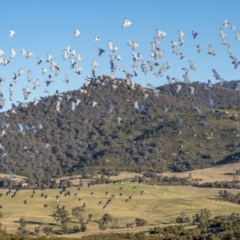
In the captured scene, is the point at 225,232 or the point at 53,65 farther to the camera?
the point at 53,65

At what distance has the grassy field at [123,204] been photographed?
105625 millimetres

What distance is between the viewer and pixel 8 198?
13462 cm

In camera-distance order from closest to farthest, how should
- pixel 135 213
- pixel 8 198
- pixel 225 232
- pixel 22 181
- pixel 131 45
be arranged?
pixel 225 232, pixel 131 45, pixel 135 213, pixel 8 198, pixel 22 181

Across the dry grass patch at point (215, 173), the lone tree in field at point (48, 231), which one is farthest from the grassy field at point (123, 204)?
the dry grass patch at point (215, 173)

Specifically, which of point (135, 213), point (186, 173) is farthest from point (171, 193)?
point (186, 173)

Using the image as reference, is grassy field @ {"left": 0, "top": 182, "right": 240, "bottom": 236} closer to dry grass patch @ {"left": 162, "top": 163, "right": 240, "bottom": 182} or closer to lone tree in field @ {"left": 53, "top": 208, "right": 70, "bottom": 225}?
lone tree in field @ {"left": 53, "top": 208, "right": 70, "bottom": 225}

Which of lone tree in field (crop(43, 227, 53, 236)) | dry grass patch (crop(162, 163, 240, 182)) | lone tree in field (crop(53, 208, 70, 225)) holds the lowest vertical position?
lone tree in field (crop(43, 227, 53, 236))

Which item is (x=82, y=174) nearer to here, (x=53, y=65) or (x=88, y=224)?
(x=88, y=224)

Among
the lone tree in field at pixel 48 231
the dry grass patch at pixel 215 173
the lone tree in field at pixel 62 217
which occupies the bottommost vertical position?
the lone tree in field at pixel 48 231

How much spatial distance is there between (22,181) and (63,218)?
282 feet

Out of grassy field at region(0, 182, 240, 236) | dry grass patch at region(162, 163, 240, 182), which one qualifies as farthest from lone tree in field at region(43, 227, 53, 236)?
dry grass patch at region(162, 163, 240, 182)

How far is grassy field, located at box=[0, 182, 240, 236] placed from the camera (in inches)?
4158

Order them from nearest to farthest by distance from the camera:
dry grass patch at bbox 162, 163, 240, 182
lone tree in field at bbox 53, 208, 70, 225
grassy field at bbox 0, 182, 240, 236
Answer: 1. lone tree in field at bbox 53, 208, 70, 225
2. grassy field at bbox 0, 182, 240, 236
3. dry grass patch at bbox 162, 163, 240, 182

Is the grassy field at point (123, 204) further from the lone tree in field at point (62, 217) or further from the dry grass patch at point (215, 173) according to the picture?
the dry grass patch at point (215, 173)
